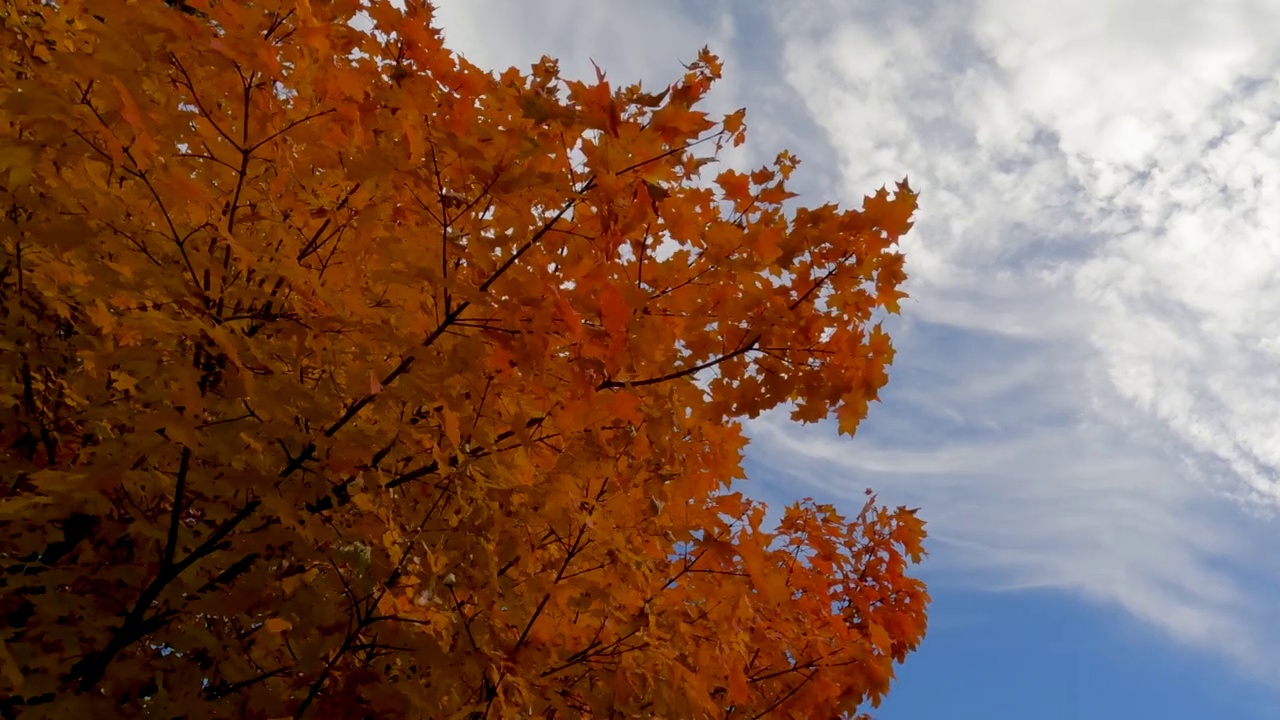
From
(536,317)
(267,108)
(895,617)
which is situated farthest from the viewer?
(895,617)

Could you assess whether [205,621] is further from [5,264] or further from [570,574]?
[5,264]

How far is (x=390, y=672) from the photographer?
10.7 feet

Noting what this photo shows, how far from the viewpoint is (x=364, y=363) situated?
103 inches

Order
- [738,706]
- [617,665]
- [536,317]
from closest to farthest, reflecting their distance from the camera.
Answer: [536,317], [617,665], [738,706]

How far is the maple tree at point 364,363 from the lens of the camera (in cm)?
232

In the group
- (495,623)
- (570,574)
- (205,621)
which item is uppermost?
(570,574)

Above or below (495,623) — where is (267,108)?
above

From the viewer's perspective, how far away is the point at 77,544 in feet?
10.5

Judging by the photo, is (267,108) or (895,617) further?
(895,617)

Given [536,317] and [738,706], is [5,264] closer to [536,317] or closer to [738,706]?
[536,317]

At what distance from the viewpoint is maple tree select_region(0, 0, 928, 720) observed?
91.5 inches

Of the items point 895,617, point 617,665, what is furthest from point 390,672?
point 895,617

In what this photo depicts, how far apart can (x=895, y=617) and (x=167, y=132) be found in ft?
17.4

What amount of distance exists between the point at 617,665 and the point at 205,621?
5.16ft
